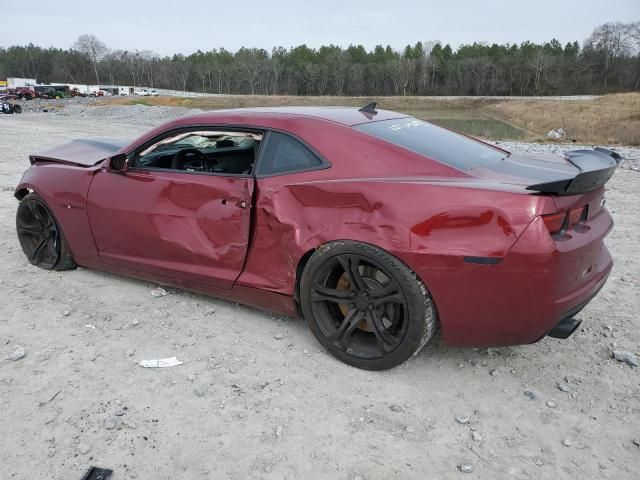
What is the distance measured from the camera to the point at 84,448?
2336mm

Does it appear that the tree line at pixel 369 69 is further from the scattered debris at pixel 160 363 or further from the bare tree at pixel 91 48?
the scattered debris at pixel 160 363

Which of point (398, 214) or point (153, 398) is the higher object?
point (398, 214)

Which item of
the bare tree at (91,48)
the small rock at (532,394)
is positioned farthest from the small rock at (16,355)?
the bare tree at (91,48)

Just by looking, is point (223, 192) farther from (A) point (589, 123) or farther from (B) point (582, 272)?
(A) point (589, 123)

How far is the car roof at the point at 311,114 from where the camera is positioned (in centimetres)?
325

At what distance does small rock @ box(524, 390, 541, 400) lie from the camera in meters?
2.69

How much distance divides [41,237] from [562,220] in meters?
4.11

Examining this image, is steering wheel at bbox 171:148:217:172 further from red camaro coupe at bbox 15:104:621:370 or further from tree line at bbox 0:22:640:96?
tree line at bbox 0:22:640:96

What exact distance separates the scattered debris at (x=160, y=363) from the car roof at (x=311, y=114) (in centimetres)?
158

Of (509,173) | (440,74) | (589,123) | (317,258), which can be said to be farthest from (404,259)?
(440,74)

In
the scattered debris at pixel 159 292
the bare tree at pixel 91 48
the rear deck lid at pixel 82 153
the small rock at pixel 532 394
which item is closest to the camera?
the small rock at pixel 532 394

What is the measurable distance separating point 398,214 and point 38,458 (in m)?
2.02

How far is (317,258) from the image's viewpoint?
2930 millimetres

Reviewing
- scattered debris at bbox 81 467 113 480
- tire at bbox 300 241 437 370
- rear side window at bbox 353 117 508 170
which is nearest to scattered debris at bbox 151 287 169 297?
tire at bbox 300 241 437 370
